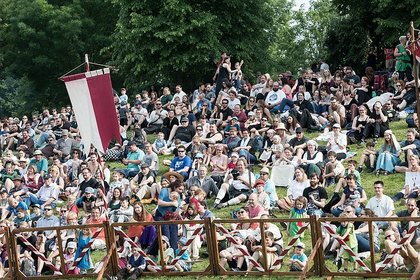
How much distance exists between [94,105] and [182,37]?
19.1m

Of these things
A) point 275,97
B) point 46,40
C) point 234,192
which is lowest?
point 234,192

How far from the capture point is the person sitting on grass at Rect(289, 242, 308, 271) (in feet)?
53.8

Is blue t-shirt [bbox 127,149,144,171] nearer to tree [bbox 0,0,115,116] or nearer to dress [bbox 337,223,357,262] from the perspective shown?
dress [bbox 337,223,357,262]

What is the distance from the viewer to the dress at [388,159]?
21016 mm

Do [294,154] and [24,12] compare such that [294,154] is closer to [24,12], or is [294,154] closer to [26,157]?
[26,157]

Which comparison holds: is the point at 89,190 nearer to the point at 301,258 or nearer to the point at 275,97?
the point at 301,258

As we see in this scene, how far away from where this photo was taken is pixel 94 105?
1684 cm

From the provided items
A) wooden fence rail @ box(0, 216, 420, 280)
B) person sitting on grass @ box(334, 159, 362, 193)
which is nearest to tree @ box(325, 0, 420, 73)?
person sitting on grass @ box(334, 159, 362, 193)

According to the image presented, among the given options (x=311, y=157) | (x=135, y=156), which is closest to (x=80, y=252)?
(x=311, y=157)

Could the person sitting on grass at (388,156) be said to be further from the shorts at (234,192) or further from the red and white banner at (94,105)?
the red and white banner at (94,105)

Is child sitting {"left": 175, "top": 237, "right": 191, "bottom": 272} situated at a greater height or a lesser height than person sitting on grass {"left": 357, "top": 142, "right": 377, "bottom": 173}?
lesser

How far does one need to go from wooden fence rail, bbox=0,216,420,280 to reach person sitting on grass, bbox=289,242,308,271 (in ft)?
0.39

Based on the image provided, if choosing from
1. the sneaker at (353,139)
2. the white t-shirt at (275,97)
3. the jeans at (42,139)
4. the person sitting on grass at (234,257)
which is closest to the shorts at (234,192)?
the person sitting on grass at (234,257)

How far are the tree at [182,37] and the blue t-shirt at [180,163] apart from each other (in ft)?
42.9
